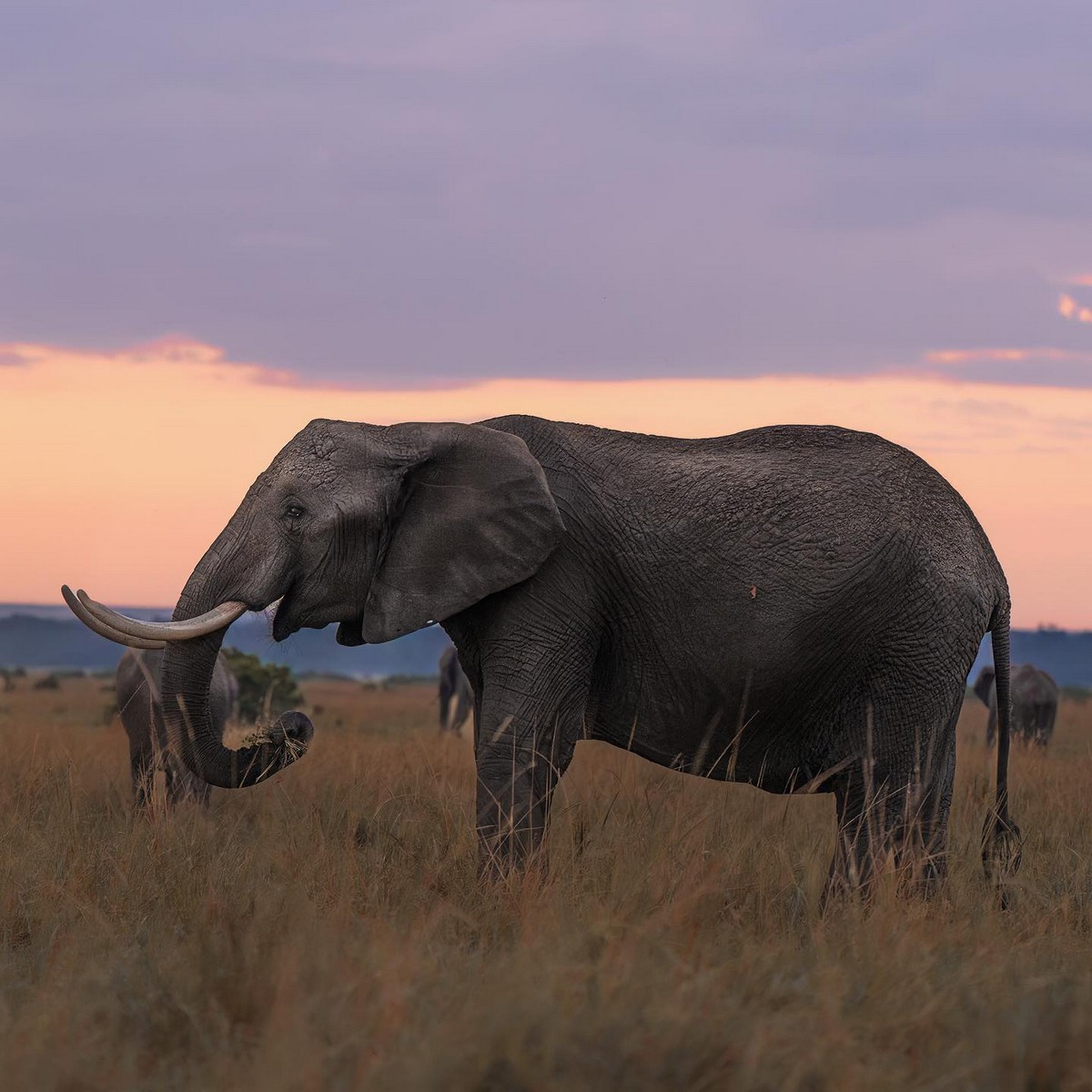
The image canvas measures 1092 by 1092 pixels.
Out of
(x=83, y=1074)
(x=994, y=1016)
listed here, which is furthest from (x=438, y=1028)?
(x=994, y=1016)

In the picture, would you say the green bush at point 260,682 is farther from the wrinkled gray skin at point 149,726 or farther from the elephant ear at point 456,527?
the elephant ear at point 456,527

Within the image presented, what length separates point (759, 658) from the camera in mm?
6680

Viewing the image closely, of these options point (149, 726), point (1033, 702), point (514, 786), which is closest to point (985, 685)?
point (1033, 702)

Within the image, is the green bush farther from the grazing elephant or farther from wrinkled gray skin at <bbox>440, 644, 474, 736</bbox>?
the grazing elephant

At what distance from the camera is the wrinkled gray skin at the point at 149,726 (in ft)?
30.7

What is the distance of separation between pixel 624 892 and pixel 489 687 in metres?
1.29

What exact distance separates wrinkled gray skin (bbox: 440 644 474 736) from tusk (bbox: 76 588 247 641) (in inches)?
632

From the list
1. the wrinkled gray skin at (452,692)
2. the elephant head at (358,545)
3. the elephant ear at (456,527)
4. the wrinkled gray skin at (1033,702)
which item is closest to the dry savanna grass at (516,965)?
the elephant head at (358,545)

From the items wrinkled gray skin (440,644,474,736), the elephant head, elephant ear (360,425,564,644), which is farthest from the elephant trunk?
wrinkled gray skin (440,644,474,736)

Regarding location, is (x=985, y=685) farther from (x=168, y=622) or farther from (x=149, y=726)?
(x=168, y=622)

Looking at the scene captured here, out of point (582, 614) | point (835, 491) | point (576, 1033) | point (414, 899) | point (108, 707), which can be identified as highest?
point (835, 491)

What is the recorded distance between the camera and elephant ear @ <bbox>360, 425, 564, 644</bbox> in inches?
255

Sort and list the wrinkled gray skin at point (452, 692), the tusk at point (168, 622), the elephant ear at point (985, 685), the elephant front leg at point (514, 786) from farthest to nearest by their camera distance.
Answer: the elephant ear at point (985, 685) → the wrinkled gray skin at point (452, 692) → the elephant front leg at point (514, 786) → the tusk at point (168, 622)

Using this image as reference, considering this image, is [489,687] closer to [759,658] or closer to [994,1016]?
[759,658]
